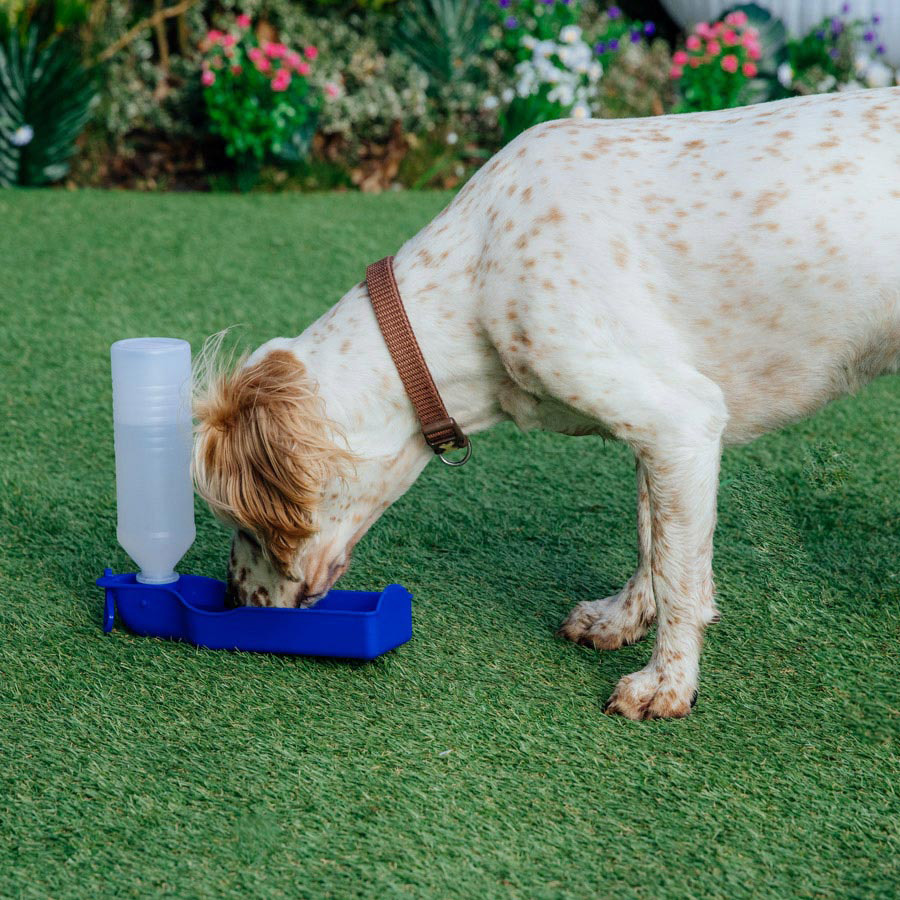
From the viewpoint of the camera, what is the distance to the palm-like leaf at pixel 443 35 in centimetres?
885

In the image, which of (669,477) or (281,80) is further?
(281,80)

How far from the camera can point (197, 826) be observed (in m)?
2.25

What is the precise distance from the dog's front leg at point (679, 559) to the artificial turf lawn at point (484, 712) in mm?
72

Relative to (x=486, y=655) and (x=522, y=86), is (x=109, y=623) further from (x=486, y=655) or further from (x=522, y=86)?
Answer: (x=522, y=86)

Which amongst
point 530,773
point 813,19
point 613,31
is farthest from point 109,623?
point 813,19

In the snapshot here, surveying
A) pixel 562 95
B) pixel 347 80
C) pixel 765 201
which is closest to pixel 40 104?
pixel 347 80

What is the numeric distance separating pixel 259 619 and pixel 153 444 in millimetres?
511

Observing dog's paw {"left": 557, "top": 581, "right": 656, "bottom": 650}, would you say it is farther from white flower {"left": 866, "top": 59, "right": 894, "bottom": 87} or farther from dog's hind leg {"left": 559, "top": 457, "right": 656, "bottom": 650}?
white flower {"left": 866, "top": 59, "right": 894, "bottom": 87}

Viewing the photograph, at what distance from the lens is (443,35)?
29.2ft

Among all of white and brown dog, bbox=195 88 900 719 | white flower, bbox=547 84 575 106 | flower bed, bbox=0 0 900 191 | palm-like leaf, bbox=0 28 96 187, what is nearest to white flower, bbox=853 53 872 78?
flower bed, bbox=0 0 900 191

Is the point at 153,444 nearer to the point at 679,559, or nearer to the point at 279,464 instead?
the point at 279,464

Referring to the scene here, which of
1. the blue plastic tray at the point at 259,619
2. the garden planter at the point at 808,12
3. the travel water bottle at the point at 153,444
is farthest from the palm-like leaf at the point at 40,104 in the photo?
the blue plastic tray at the point at 259,619

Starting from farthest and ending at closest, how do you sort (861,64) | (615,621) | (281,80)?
(861,64)
(281,80)
(615,621)

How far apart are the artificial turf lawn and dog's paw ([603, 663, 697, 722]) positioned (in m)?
0.04
